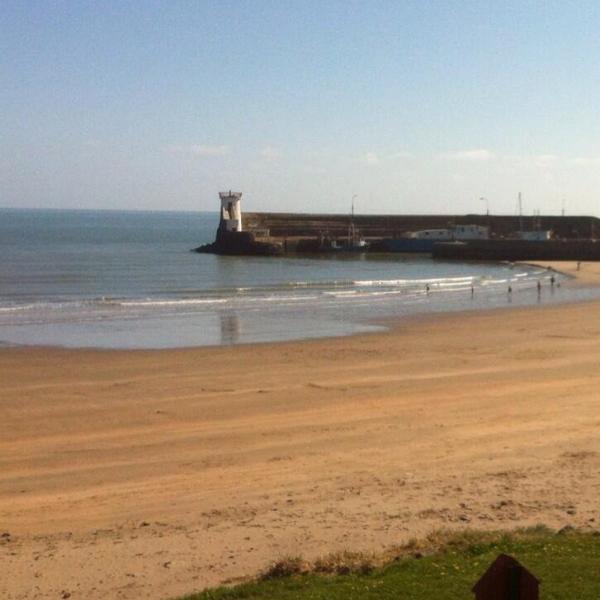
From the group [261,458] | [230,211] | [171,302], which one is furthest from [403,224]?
[261,458]

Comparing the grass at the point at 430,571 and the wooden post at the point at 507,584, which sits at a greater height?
the wooden post at the point at 507,584

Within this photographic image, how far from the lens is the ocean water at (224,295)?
30.6 metres

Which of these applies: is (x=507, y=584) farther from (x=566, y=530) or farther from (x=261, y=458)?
(x=261, y=458)

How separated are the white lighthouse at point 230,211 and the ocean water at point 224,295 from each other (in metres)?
8.55

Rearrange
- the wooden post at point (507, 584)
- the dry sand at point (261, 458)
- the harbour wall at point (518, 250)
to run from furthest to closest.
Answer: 1. the harbour wall at point (518, 250)
2. the dry sand at point (261, 458)
3. the wooden post at point (507, 584)

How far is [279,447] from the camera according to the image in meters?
13.6

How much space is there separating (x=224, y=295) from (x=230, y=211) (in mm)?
46846

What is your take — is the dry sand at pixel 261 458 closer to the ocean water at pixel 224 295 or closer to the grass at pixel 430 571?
the grass at pixel 430 571

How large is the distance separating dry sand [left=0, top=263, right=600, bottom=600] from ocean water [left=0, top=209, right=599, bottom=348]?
6.06 meters

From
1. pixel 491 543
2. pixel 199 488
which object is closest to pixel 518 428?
pixel 199 488

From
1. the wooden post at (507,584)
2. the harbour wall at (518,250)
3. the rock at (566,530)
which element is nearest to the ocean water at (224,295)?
the harbour wall at (518,250)

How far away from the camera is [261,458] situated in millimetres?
12852

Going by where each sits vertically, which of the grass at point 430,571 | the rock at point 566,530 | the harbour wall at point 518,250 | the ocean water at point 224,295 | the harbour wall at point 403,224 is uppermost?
the harbour wall at point 403,224

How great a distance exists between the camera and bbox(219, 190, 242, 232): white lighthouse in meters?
89.5
